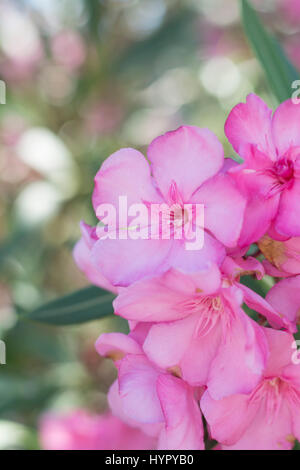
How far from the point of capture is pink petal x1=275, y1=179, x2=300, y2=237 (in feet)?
1.83

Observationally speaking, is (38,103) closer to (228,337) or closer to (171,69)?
(171,69)

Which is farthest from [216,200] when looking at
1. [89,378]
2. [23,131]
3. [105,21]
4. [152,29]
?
Answer: [152,29]

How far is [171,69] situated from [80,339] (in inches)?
37.7

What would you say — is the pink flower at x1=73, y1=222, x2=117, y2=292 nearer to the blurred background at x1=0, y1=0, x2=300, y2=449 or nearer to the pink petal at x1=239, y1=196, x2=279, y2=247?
the pink petal at x1=239, y1=196, x2=279, y2=247

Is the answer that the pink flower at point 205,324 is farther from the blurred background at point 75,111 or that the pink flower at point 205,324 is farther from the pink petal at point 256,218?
the blurred background at point 75,111

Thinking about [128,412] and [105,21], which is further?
[105,21]

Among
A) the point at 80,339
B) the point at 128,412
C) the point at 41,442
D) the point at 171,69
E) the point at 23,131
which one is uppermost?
the point at 171,69

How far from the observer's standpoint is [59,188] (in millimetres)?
1716

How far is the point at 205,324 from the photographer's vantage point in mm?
617

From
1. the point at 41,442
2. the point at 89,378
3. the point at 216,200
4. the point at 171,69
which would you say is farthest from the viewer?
the point at 171,69

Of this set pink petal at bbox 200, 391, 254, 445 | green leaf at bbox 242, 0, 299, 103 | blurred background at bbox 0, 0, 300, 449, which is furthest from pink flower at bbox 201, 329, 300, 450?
blurred background at bbox 0, 0, 300, 449

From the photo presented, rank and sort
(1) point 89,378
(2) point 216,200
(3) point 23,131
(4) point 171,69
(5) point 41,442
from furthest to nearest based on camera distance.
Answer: (4) point 171,69 < (3) point 23,131 < (1) point 89,378 < (5) point 41,442 < (2) point 216,200

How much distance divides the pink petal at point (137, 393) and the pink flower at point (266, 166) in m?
0.18

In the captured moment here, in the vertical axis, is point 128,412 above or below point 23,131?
below
